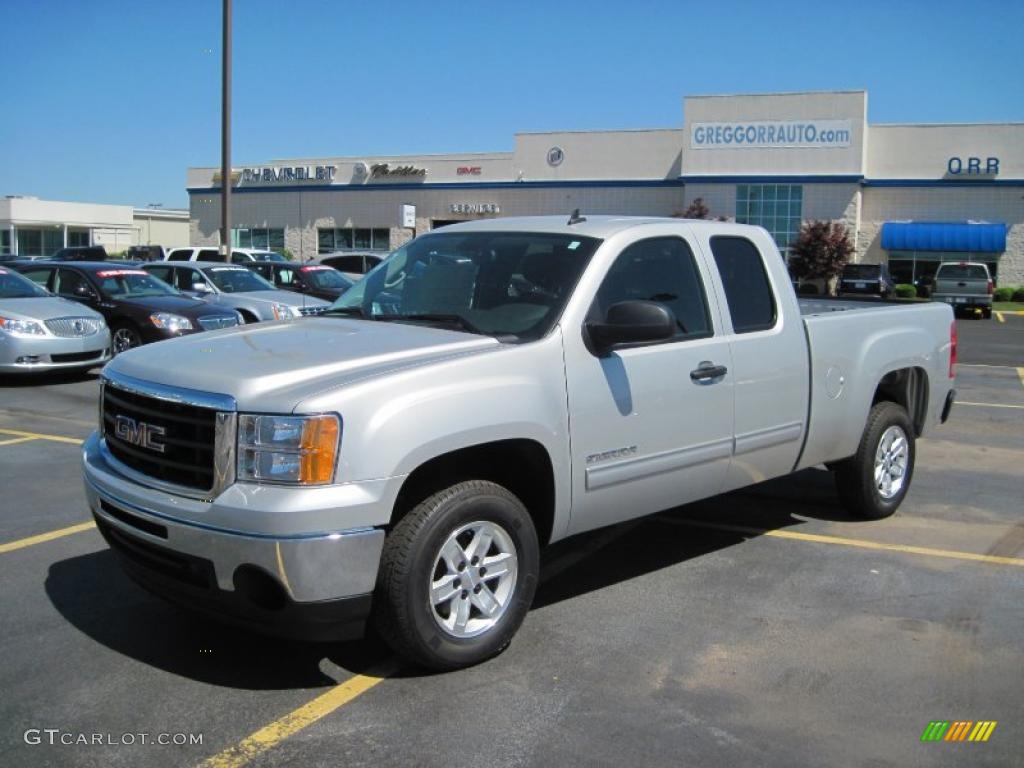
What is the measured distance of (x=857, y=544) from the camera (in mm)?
6277

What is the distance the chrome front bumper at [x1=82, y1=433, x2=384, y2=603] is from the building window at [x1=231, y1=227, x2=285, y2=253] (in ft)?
168

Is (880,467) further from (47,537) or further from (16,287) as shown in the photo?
(16,287)

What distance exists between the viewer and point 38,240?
235ft

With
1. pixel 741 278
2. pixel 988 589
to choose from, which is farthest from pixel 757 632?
pixel 741 278

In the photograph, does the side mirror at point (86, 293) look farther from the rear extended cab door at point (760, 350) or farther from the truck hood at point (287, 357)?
the rear extended cab door at point (760, 350)

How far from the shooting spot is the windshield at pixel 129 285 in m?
14.5

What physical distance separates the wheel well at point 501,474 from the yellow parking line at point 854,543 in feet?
7.61

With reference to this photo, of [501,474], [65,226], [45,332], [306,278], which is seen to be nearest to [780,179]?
[306,278]

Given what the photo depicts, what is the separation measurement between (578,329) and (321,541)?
5.33ft

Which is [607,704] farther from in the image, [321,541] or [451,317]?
[451,317]

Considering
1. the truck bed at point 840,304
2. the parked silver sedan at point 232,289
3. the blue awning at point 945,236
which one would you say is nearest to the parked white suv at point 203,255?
the parked silver sedan at point 232,289

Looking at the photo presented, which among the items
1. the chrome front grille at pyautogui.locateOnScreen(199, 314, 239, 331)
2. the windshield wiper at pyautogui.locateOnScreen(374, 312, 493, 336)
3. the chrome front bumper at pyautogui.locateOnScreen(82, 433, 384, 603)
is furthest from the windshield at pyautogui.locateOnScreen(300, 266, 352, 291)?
the chrome front bumper at pyautogui.locateOnScreen(82, 433, 384, 603)

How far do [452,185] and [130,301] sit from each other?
121ft

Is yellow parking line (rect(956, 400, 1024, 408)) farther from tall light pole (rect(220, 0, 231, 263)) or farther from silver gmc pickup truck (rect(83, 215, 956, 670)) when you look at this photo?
tall light pole (rect(220, 0, 231, 263))
